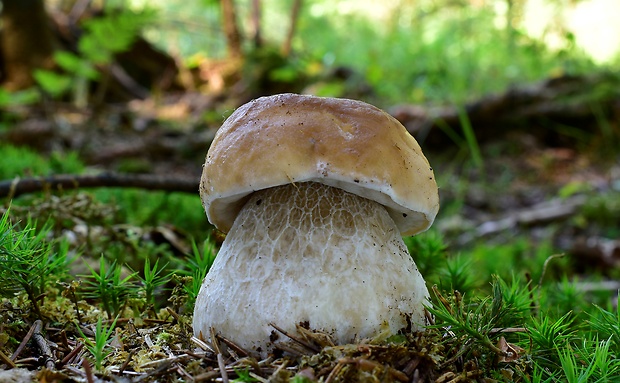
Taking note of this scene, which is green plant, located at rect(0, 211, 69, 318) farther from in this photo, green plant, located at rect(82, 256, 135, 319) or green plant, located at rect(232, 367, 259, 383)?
green plant, located at rect(232, 367, 259, 383)

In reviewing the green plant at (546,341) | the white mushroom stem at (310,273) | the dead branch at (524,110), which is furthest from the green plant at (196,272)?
the dead branch at (524,110)

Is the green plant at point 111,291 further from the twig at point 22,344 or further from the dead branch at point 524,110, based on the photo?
the dead branch at point 524,110

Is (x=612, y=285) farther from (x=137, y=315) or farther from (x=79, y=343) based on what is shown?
(x=79, y=343)

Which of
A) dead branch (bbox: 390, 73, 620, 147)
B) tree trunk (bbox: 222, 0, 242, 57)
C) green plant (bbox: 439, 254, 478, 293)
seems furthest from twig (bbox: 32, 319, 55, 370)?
tree trunk (bbox: 222, 0, 242, 57)

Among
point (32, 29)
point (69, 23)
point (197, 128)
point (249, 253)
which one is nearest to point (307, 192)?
point (249, 253)

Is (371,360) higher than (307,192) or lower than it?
lower

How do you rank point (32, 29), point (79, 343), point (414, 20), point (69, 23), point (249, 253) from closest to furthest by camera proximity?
1. point (79, 343)
2. point (249, 253)
3. point (32, 29)
4. point (69, 23)
5. point (414, 20)
